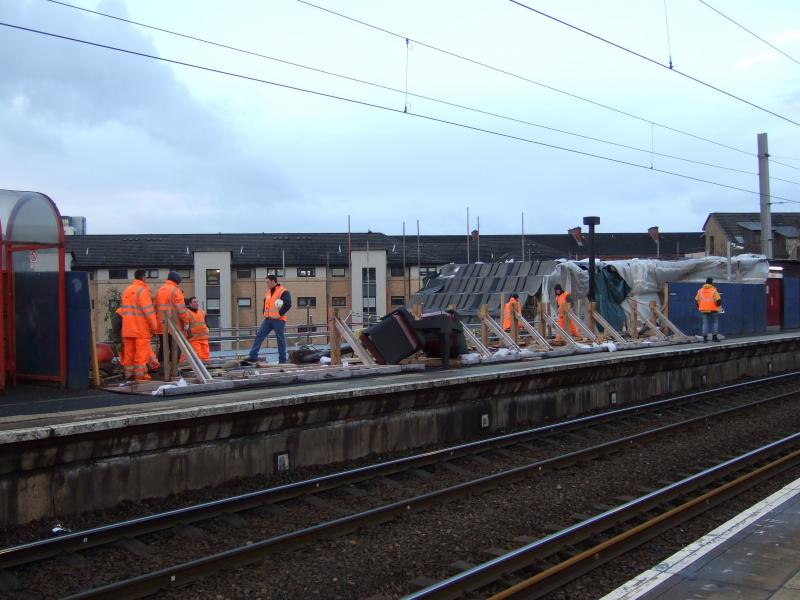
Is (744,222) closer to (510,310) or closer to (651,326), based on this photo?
(651,326)

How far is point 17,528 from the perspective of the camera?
6930mm

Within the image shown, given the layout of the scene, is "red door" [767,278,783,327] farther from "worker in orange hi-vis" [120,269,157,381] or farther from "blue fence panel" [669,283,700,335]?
"worker in orange hi-vis" [120,269,157,381]

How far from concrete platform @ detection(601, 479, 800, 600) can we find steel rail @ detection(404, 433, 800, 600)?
65 cm

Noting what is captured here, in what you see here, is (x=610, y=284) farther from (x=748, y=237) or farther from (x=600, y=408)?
(x=748, y=237)

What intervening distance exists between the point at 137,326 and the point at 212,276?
34.1 meters

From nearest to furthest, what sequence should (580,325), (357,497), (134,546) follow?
(134,546) → (357,497) → (580,325)

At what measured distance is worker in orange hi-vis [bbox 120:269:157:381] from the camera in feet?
36.9

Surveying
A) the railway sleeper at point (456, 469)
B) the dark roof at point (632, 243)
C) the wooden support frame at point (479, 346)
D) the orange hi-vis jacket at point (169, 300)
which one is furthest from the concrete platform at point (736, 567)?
the dark roof at point (632, 243)

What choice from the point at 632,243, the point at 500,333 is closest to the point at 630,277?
the point at 500,333

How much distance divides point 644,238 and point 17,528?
274ft

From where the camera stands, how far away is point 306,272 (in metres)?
47.6

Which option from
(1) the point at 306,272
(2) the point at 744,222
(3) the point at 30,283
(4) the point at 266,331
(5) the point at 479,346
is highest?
(2) the point at 744,222

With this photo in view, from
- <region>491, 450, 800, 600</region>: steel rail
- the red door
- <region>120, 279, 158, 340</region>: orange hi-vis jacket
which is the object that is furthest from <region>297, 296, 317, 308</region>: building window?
<region>491, 450, 800, 600</region>: steel rail

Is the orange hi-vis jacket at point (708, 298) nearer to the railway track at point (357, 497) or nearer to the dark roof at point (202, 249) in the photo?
the railway track at point (357, 497)
